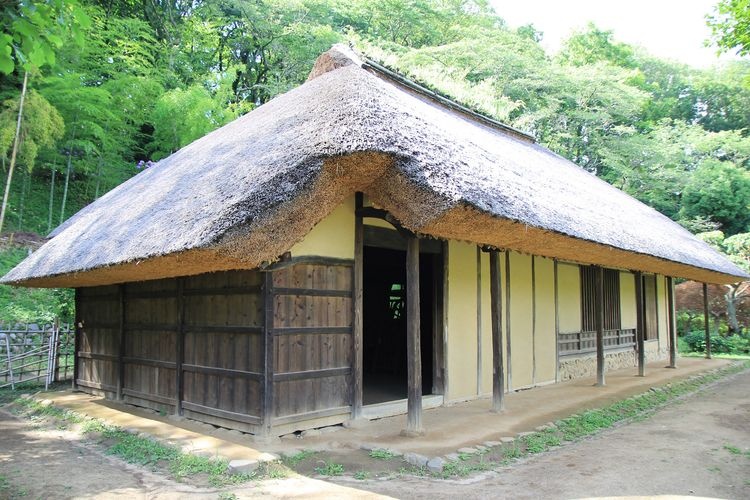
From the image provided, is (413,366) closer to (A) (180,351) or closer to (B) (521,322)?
(A) (180,351)

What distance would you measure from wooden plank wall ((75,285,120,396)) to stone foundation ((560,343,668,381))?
7684 millimetres

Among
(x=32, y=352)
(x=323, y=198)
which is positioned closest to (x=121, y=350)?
(x=32, y=352)

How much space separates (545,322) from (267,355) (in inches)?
229

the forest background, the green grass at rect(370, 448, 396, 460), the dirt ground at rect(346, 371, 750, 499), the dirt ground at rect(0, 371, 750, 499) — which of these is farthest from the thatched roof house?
the forest background

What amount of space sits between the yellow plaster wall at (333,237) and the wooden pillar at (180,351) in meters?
1.91

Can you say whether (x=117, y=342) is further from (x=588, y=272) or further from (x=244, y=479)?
(x=588, y=272)

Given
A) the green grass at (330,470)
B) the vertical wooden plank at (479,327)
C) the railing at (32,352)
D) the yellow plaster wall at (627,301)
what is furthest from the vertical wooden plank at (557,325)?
the railing at (32,352)

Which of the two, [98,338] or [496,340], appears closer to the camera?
[496,340]

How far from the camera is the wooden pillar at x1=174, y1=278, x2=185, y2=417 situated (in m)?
6.60

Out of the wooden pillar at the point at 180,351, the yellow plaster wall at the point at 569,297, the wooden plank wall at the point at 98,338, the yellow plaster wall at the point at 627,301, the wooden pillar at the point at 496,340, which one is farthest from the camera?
the yellow plaster wall at the point at 627,301

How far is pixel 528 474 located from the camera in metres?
4.71

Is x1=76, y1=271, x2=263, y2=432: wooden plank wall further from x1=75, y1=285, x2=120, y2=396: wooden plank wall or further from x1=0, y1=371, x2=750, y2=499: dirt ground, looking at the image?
x1=0, y1=371, x2=750, y2=499: dirt ground

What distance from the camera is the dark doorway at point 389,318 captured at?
31.9 feet

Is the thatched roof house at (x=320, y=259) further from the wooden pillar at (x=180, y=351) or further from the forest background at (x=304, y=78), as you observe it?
the forest background at (x=304, y=78)
